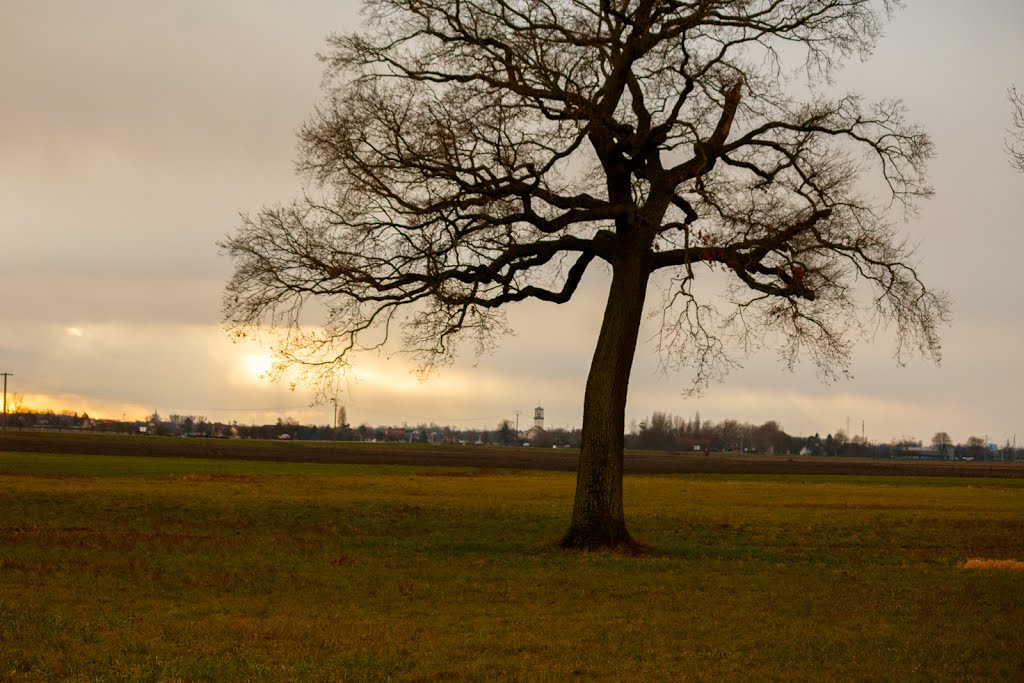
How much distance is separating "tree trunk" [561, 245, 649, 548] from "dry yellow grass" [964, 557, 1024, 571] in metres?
7.97

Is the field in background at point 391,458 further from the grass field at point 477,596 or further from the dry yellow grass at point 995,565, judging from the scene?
the dry yellow grass at point 995,565

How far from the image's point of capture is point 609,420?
25.5 m

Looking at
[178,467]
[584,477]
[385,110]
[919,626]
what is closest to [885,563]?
[584,477]

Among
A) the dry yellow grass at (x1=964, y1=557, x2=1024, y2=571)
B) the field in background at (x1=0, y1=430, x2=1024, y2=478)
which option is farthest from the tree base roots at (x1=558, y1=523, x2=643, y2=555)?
the field in background at (x1=0, y1=430, x2=1024, y2=478)

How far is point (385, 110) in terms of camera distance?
24469mm

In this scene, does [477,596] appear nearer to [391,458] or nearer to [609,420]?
[609,420]

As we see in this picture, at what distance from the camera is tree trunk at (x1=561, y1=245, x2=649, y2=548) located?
25.5m

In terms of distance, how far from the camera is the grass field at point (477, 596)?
43.8 feet

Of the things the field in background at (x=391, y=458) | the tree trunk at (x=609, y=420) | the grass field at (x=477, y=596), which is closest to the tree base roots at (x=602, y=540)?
the tree trunk at (x=609, y=420)

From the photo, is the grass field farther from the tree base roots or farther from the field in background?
the field in background

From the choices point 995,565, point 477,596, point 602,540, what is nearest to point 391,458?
point 602,540

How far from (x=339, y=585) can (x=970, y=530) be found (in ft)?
82.4

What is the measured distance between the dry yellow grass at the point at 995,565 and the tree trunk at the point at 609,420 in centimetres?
797

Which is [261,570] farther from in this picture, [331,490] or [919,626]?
[331,490]
